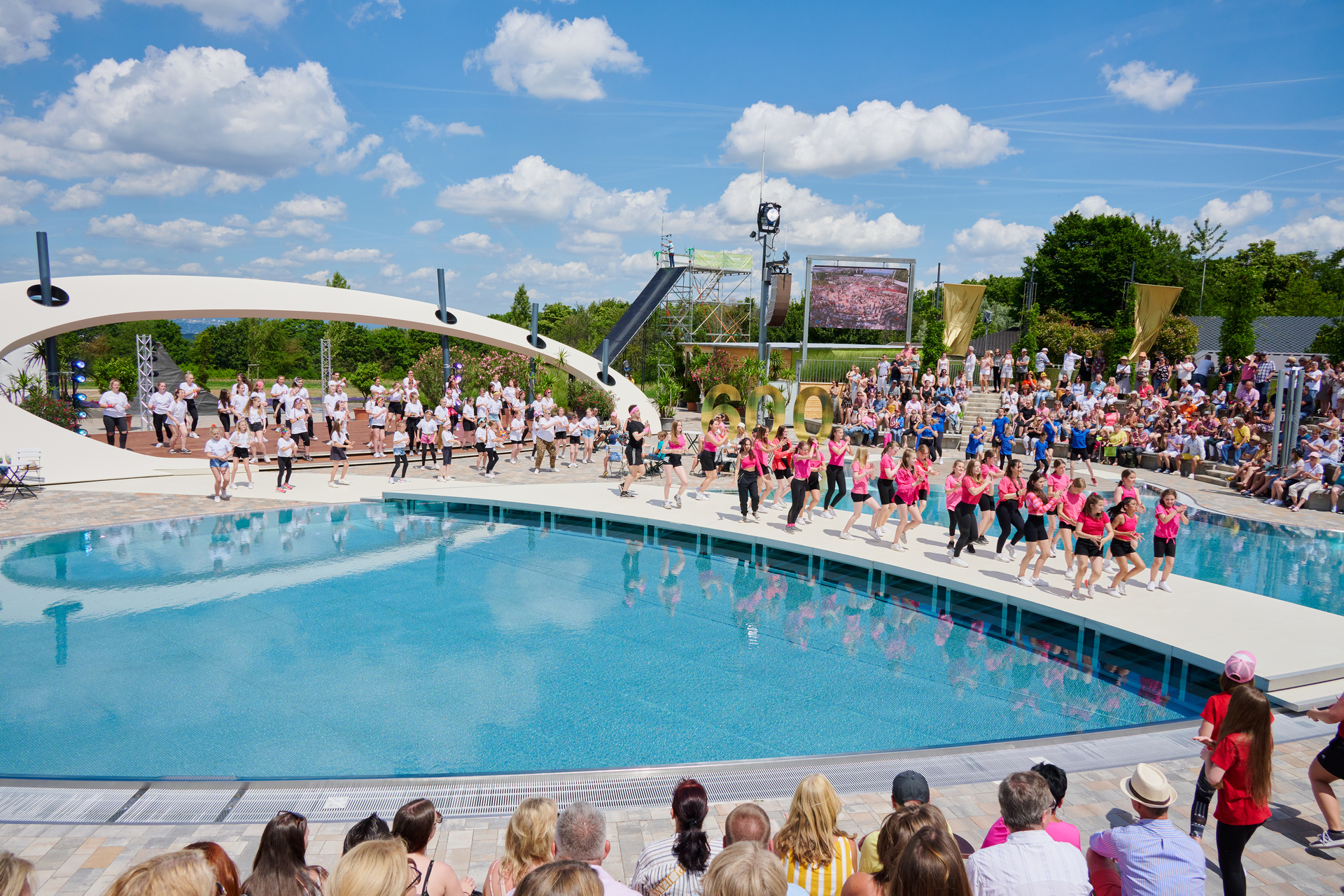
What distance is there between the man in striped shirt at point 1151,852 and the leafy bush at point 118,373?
110 ft

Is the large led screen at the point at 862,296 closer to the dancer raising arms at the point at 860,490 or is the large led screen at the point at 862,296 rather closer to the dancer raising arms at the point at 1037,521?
the dancer raising arms at the point at 860,490

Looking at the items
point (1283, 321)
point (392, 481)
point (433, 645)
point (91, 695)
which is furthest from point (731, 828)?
point (1283, 321)

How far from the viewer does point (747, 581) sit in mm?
11148

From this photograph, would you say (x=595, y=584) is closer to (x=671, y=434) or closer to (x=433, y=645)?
(x=433, y=645)

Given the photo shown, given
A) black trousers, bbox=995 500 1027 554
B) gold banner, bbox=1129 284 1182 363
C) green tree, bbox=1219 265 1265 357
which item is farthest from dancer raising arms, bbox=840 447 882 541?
green tree, bbox=1219 265 1265 357

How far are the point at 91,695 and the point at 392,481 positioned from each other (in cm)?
895

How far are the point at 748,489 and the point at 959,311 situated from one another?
20024 mm

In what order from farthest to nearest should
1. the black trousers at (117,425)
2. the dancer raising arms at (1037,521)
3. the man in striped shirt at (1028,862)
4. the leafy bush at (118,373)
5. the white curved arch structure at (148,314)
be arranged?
the leafy bush at (118,373) < the black trousers at (117,425) < the white curved arch structure at (148,314) < the dancer raising arms at (1037,521) < the man in striped shirt at (1028,862)

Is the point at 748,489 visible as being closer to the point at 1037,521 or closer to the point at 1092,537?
the point at 1037,521

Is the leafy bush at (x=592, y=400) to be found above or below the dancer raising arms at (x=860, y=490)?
above

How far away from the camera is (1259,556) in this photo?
1240 cm

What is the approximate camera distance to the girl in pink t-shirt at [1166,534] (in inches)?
371

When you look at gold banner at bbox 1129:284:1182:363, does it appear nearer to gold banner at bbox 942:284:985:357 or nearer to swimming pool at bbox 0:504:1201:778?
gold banner at bbox 942:284:985:357

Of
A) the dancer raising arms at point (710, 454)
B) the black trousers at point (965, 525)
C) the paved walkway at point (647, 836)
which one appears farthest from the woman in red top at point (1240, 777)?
the dancer raising arms at point (710, 454)
